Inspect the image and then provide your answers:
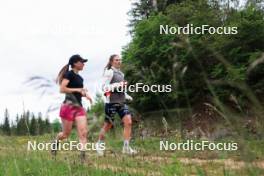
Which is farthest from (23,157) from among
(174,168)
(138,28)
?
(138,28)

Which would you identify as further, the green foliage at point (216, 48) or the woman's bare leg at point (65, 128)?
the green foliage at point (216, 48)

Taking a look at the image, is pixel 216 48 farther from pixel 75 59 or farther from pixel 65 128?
pixel 65 128

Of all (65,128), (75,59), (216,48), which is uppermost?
(216,48)

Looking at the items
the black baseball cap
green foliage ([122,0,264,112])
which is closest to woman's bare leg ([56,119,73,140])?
the black baseball cap

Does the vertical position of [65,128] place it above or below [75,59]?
below

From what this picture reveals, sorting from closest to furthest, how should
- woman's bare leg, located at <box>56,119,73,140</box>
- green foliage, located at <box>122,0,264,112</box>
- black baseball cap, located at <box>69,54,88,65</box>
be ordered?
woman's bare leg, located at <box>56,119,73,140</box>
black baseball cap, located at <box>69,54,88,65</box>
green foliage, located at <box>122,0,264,112</box>

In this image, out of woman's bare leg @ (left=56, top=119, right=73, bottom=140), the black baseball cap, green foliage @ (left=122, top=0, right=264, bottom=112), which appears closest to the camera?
woman's bare leg @ (left=56, top=119, right=73, bottom=140)

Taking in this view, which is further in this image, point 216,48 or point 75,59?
point 216,48

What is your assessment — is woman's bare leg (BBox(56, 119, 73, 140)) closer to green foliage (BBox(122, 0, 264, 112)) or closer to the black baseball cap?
the black baseball cap

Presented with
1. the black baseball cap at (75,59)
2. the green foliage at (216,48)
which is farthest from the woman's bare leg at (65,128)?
the green foliage at (216,48)

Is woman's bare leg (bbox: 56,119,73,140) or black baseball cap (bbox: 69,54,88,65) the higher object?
black baseball cap (bbox: 69,54,88,65)

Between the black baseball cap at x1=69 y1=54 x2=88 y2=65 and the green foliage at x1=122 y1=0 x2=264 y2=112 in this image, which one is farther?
the green foliage at x1=122 y1=0 x2=264 y2=112

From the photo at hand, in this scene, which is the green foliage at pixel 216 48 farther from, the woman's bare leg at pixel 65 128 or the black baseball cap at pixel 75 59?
the woman's bare leg at pixel 65 128

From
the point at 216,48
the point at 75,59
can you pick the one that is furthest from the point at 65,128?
the point at 216,48
